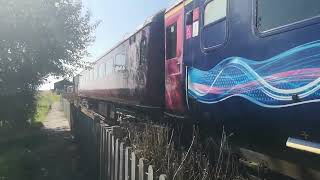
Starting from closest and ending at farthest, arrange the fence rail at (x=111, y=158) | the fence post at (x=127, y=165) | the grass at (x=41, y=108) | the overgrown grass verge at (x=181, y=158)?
the overgrown grass verge at (x=181, y=158), the fence rail at (x=111, y=158), the fence post at (x=127, y=165), the grass at (x=41, y=108)

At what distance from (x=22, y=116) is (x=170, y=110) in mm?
13622

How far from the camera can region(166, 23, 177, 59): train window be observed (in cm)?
967

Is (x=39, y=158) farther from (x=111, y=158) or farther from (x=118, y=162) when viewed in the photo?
(x=118, y=162)

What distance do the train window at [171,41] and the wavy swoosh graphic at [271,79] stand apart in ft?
7.37

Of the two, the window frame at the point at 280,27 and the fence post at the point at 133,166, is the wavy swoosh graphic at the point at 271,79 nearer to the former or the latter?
the window frame at the point at 280,27

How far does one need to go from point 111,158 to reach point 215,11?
8.58ft

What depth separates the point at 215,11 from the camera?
24.0 ft

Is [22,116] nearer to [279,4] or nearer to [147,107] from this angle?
[147,107]

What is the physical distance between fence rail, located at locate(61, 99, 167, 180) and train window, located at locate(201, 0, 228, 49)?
6.14 ft

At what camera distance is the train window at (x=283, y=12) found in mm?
4996

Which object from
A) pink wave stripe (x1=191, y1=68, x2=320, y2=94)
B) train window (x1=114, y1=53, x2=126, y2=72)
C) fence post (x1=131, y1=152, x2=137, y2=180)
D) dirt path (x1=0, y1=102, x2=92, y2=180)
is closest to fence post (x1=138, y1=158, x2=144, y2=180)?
fence post (x1=131, y1=152, x2=137, y2=180)

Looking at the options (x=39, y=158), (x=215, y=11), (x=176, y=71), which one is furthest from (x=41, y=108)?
(x=215, y=11)

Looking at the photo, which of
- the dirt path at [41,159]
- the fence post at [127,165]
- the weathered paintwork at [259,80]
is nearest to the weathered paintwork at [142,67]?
the dirt path at [41,159]

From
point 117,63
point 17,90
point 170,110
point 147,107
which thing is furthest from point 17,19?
point 170,110
